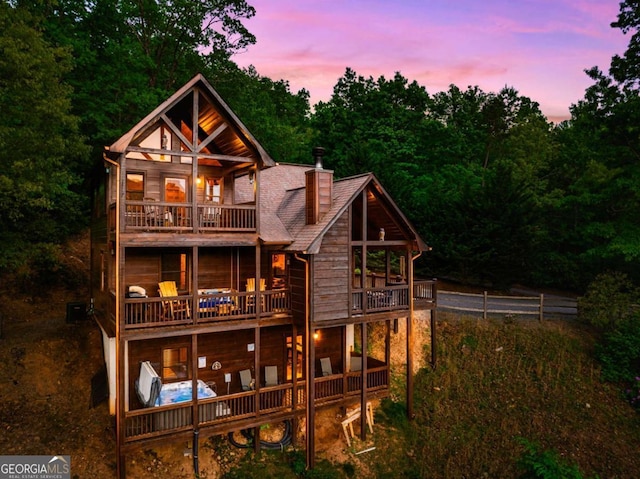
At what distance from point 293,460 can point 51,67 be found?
18923mm

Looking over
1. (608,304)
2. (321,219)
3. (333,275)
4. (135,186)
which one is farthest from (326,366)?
(608,304)

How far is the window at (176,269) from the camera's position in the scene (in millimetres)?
16039

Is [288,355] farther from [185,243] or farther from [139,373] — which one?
[185,243]

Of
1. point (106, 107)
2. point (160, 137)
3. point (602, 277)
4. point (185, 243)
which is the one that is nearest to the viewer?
point (185, 243)

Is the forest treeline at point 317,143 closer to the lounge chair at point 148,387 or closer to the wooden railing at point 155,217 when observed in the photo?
the wooden railing at point 155,217

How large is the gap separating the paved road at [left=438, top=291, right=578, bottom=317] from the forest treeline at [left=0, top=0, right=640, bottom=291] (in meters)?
3.95

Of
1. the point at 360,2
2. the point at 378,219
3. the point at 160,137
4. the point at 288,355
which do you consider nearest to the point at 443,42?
the point at 360,2

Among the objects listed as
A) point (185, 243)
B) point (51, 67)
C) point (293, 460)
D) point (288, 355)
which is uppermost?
point (51, 67)

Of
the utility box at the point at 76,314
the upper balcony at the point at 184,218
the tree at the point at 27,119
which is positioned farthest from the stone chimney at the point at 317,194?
the utility box at the point at 76,314

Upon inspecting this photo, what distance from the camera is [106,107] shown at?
1069 inches

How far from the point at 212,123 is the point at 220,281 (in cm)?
639

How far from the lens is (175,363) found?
50.8 feet

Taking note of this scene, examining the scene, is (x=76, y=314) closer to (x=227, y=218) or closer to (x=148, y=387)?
(x=148, y=387)

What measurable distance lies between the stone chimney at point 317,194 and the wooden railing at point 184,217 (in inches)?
86.6
